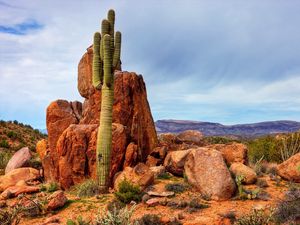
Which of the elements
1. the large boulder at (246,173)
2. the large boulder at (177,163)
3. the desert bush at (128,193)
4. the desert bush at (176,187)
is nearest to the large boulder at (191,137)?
the large boulder at (177,163)

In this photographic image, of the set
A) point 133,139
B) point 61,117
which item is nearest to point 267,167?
point 133,139

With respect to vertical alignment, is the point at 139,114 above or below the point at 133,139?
above

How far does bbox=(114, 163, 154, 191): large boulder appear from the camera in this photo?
13.3 m

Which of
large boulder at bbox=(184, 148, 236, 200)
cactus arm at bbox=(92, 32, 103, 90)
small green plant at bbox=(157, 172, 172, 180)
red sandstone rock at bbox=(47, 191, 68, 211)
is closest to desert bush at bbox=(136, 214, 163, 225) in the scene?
A: large boulder at bbox=(184, 148, 236, 200)

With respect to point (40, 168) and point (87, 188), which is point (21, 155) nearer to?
point (40, 168)

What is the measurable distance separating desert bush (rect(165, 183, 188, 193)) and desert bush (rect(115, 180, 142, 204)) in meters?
1.27

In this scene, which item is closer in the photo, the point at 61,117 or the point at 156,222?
the point at 156,222

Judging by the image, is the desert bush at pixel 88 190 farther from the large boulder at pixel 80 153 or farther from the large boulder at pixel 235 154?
the large boulder at pixel 235 154

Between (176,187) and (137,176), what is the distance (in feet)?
5.38

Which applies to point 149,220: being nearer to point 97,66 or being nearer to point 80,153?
point 80,153

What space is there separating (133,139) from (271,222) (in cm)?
868

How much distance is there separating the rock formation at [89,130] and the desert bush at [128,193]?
278cm

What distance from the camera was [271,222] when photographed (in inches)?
379

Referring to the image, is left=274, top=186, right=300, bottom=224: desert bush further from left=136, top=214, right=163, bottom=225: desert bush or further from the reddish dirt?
left=136, top=214, right=163, bottom=225: desert bush
